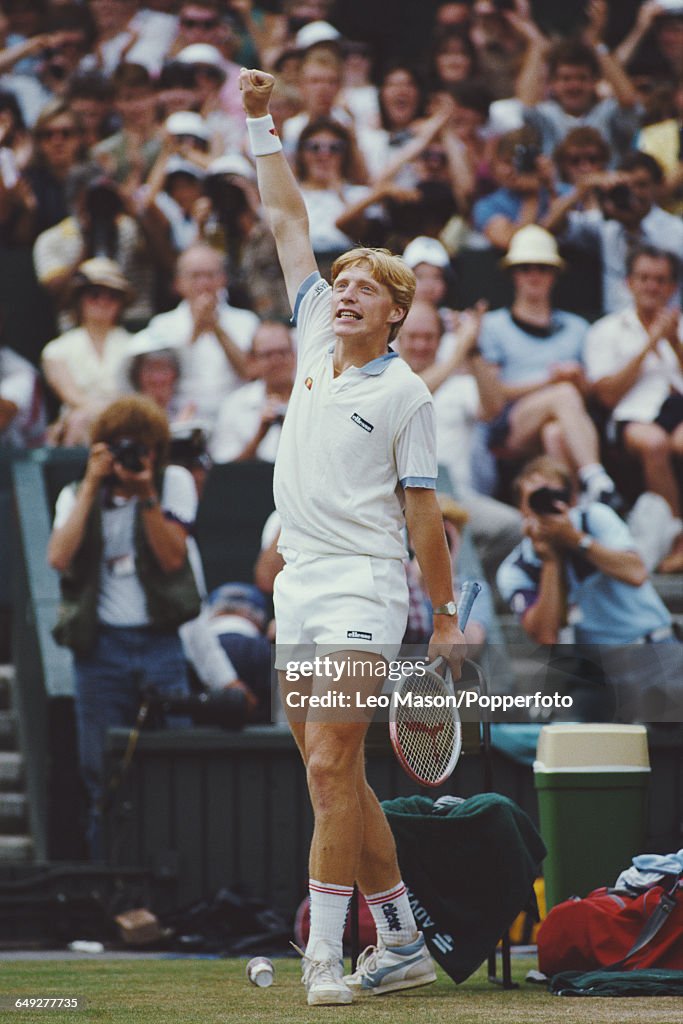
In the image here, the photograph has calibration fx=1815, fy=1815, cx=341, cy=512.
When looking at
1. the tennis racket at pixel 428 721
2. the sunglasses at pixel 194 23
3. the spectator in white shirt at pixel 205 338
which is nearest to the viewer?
the tennis racket at pixel 428 721

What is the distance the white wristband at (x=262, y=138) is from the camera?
17.3 ft

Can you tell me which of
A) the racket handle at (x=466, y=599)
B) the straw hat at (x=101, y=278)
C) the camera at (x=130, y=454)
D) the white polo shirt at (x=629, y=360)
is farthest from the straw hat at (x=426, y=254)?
the racket handle at (x=466, y=599)

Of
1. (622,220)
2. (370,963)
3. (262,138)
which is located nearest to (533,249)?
(622,220)

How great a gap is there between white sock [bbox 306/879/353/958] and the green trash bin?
1289 mm

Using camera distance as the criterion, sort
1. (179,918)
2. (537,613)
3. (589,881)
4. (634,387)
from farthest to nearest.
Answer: (634,387)
(537,613)
(179,918)
(589,881)

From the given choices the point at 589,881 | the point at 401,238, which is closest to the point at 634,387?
the point at 401,238

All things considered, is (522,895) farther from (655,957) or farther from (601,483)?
(601,483)

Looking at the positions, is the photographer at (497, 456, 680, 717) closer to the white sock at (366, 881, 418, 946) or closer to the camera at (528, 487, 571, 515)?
the camera at (528, 487, 571, 515)

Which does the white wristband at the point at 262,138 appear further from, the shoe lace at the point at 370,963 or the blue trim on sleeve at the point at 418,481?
the shoe lace at the point at 370,963

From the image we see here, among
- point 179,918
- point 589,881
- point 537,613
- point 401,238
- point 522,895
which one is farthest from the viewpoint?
point 401,238

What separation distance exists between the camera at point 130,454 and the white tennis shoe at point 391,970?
11.9ft

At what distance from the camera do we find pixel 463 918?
17.4 ft

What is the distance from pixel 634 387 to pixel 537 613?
234 centimetres

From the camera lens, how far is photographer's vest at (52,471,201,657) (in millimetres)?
8242
